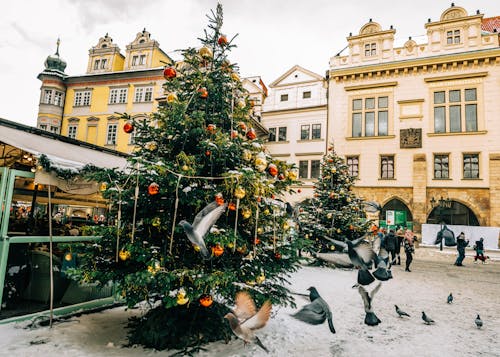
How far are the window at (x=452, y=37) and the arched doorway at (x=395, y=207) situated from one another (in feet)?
40.4

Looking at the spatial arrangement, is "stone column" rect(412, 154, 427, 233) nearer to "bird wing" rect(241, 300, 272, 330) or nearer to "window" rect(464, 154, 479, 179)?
"window" rect(464, 154, 479, 179)

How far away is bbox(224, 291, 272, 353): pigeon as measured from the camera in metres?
3.20

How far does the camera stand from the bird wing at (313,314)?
3518 millimetres

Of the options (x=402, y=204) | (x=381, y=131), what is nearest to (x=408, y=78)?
(x=381, y=131)

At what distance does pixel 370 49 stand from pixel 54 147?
85.7 ft

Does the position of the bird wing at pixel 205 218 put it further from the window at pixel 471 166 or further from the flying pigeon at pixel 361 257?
the window at pixel 471 166

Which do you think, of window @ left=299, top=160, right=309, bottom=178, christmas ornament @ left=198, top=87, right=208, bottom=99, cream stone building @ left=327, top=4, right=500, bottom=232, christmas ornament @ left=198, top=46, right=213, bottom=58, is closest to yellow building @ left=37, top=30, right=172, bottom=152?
window @ left=299, top=160, right=309, bottom=178

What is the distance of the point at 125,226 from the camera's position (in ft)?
14.4

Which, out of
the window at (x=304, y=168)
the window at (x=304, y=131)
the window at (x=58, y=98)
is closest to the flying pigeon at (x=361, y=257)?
the window at (x=304, y=168)

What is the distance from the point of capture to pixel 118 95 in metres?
29.3

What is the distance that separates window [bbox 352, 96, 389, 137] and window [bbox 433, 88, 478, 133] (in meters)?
3.43

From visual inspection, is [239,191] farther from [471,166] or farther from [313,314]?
[471,166]

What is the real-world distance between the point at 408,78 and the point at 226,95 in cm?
2384

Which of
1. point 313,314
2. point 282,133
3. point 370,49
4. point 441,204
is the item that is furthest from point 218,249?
point 370,49
